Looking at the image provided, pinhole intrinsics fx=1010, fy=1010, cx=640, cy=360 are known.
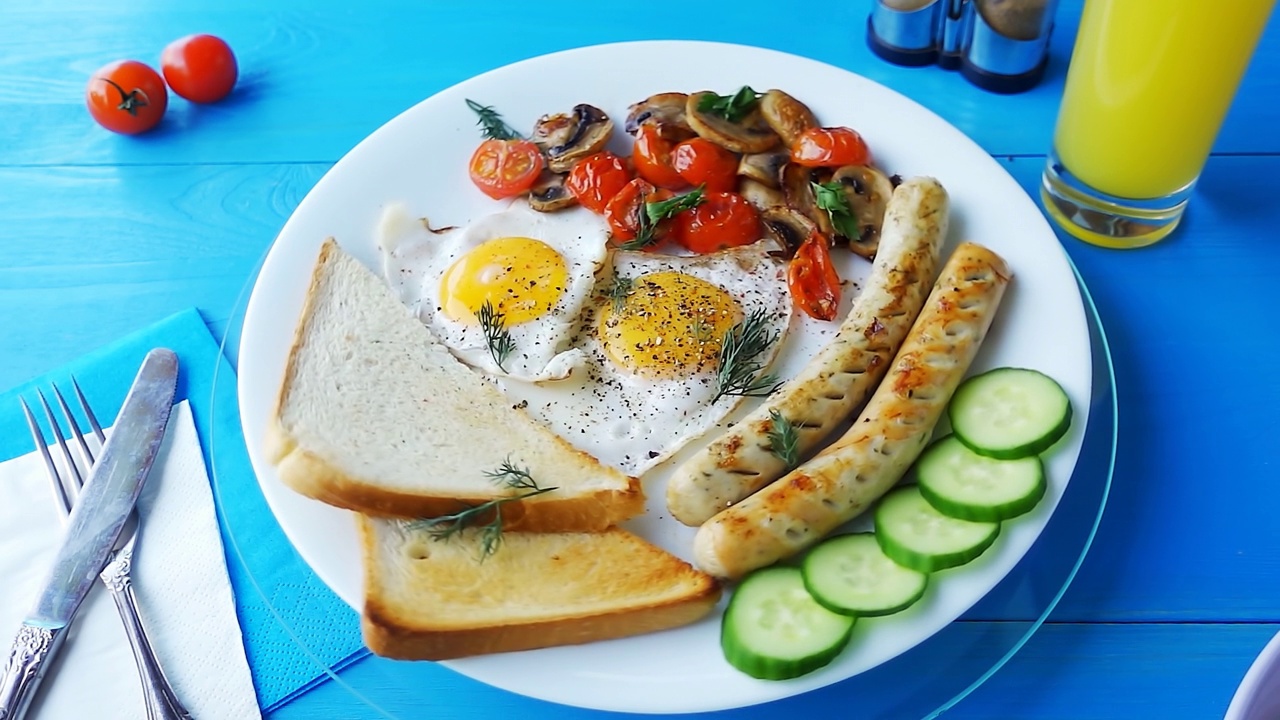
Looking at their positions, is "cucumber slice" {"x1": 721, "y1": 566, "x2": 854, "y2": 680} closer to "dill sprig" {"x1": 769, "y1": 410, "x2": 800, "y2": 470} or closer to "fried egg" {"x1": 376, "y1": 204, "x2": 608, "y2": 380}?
"dill sprig" {"x1": 769, "y1": 410, "x2": 800, "y2": 470}

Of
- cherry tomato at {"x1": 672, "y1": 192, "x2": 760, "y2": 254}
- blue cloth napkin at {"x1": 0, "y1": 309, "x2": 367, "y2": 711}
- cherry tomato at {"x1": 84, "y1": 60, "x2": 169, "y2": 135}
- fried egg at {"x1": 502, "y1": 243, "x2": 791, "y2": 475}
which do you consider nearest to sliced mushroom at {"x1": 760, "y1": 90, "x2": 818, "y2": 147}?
cherry tomato at {"x1": 672, "y1": 192, "x2": 760, "y2": 254}

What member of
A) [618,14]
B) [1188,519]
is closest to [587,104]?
[618,14]

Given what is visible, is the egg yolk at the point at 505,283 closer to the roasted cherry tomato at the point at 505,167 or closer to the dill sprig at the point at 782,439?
the roasted cherry tomato at the point at 505,167

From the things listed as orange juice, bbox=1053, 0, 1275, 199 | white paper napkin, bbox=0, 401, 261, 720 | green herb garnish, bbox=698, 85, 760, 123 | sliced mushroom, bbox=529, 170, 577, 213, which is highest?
orange juice, bbox=1053, 0, 1275, 199

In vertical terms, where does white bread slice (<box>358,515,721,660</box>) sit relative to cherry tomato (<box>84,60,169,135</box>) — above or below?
below

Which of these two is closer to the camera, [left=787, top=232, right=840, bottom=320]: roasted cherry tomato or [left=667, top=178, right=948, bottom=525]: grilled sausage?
[left=667, top=178, right=948, bottom=525]: grilled sausage

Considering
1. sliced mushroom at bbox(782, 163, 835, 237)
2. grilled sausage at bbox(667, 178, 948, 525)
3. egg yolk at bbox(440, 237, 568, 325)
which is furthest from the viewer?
sliced mushroom at bbox(782, 163, 835, 237)

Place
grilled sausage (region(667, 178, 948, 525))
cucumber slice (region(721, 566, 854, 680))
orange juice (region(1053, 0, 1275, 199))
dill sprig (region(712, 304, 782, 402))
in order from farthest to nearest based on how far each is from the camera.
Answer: dill sprig (region(712, 304, 782, 402)) < orange juice (region(1053, 0, 1275, 199)) < grilled sausage (region(667, 178, 948, 525)) < cucumber slice (region(721, 566, 854, 680))

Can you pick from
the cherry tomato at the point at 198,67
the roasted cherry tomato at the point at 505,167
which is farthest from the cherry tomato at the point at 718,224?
the cherry tomato at the point at 198,67
